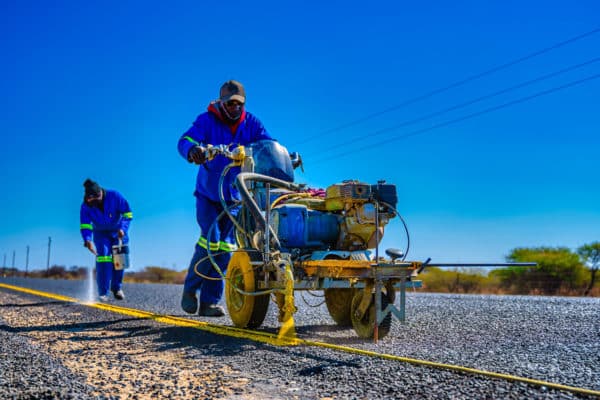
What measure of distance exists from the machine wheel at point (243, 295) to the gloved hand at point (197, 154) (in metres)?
1.03

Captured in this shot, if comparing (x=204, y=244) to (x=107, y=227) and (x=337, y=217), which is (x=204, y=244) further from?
(x=107, y=227)

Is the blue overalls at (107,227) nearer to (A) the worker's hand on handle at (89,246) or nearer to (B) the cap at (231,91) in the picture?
(A) the worker's hand on handle at (89,246)

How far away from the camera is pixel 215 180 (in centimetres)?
595

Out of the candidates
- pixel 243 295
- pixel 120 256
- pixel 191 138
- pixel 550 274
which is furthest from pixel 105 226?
pixel 550 274

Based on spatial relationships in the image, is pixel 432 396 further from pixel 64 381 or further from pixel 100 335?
pixel 100 335

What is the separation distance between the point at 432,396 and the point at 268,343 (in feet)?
5.84

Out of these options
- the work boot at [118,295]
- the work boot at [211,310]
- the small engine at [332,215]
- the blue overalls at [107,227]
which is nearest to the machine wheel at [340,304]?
the small engine at [332,215]

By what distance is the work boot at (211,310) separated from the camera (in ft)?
19.9

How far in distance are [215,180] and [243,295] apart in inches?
57.3

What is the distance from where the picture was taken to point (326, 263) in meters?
4.22

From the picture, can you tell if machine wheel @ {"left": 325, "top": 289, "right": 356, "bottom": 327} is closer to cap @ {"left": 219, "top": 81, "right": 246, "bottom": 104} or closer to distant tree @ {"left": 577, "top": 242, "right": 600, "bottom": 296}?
cap @ {"left": 219, "top": 81, "right": 246, "bottom": 104}

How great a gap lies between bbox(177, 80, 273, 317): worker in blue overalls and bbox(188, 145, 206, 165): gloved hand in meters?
0.27

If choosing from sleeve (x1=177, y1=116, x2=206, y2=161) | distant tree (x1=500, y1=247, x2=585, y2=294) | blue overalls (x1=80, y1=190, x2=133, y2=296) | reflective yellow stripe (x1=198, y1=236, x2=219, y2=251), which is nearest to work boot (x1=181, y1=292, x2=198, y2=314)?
reflective yellow stripe (x1=198, y1=236, x2=219, y2=251)

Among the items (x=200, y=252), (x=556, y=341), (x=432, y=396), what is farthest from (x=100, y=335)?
(x=556, y=341)
